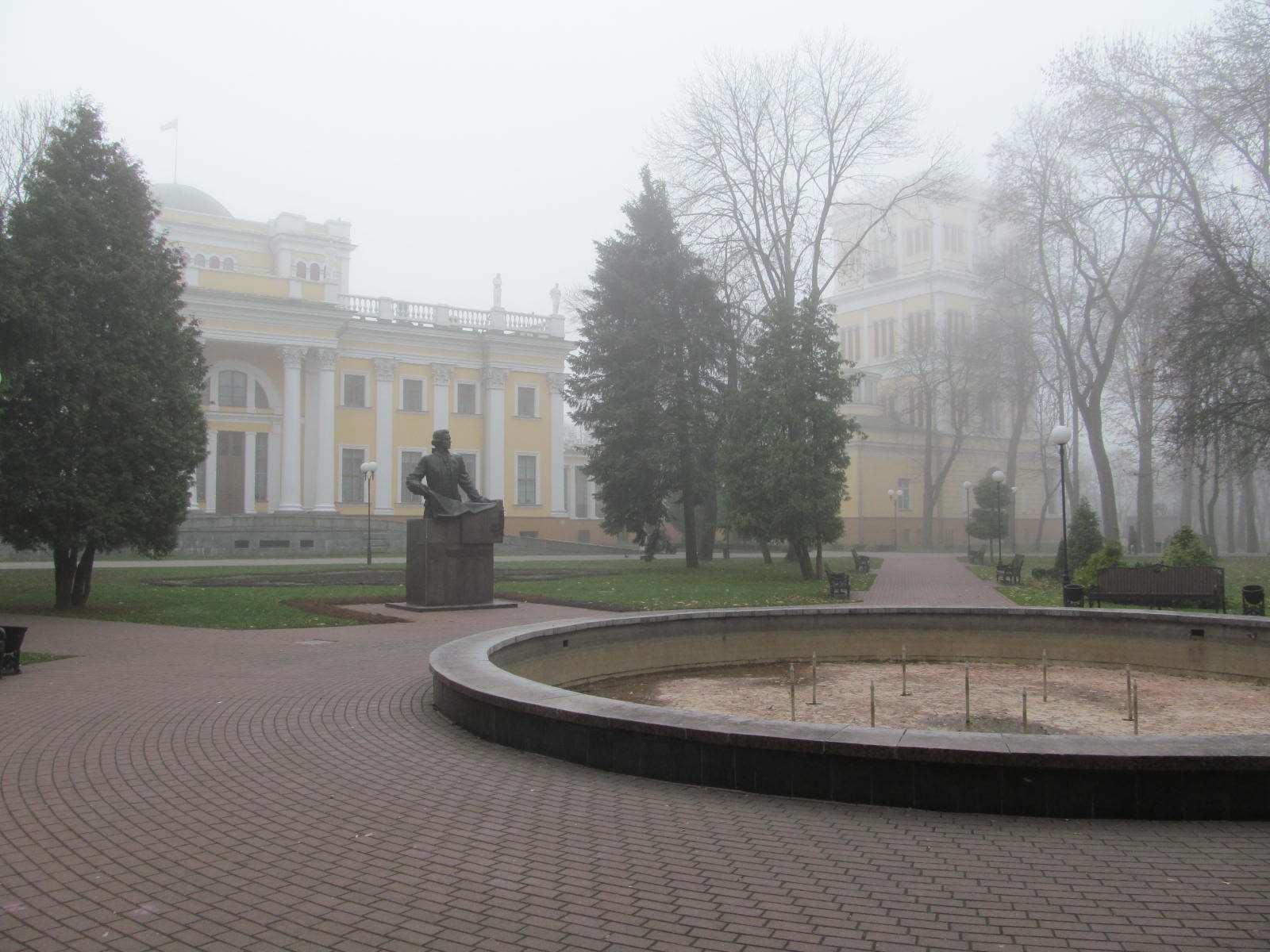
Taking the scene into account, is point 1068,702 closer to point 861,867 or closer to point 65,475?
point 861,867

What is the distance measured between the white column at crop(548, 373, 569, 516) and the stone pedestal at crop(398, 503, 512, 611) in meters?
38.4

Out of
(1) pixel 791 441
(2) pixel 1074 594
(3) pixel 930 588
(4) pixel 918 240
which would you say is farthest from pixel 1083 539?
(4) pixel 918 240

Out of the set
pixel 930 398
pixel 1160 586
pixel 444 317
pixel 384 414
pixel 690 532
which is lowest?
pixel 1160 586

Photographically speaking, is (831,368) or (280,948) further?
(831,368)

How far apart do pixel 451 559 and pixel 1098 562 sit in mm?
14377

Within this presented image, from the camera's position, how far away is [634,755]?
6.29m

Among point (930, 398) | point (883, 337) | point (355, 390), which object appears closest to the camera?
point (355, 390)

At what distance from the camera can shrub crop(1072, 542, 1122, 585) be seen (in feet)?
71.6

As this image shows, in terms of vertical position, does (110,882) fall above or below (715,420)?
below

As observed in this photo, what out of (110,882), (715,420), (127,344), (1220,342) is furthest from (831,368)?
(110,882)

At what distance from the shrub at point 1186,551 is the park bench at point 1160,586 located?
2.33 m

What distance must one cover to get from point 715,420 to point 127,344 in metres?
18.2

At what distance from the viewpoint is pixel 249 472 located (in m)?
49.3

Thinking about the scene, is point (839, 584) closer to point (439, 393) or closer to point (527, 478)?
point (527, 478)
